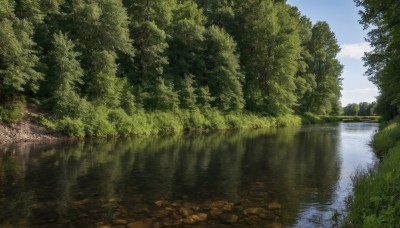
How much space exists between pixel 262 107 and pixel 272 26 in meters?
14.9

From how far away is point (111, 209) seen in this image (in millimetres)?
10719

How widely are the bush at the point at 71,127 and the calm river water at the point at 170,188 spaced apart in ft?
23.0

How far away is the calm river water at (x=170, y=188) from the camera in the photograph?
996 cm

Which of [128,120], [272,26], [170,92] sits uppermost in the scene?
[272,26]

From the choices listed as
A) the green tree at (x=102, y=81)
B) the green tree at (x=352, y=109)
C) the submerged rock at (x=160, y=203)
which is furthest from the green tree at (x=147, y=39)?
the green tree at (x=352, y=109)

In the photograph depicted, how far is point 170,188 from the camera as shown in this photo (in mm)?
13578

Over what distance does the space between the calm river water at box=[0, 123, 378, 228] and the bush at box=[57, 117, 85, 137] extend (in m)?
7.00

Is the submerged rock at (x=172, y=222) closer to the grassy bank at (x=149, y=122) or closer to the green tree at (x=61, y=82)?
the grassy bank at (x=149, y=122)

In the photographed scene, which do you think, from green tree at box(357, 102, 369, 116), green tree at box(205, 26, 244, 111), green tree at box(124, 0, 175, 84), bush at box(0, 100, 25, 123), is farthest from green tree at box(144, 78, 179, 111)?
green tree at box(357, 102, 369, 116)

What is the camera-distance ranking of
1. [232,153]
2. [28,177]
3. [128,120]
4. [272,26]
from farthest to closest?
[272,26]
[128,120]
[232,153]
[28,177]

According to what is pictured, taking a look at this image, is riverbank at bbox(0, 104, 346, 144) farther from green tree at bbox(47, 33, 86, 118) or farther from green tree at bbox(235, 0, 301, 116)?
green tree at bbox(235, 0, 301, 116)

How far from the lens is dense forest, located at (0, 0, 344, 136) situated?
1205 inches

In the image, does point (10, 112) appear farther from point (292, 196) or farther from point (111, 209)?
point (292, 196)

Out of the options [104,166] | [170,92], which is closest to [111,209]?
[104,166]
